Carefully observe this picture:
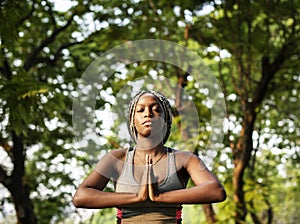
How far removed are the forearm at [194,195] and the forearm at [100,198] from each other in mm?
161

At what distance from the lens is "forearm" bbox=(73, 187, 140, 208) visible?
3277mm

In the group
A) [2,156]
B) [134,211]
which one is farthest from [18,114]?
[2,156]

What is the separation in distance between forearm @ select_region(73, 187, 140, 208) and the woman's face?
16.1 inches

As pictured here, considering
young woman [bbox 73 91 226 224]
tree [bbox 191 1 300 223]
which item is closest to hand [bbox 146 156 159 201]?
young woman [bbox 73 91 226 224]

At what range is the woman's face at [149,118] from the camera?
346 cm

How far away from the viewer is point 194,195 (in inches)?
128

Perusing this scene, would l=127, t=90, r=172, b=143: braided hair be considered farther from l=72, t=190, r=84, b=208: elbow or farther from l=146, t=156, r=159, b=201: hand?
l=72, t=190, r=84, b=208: elbow

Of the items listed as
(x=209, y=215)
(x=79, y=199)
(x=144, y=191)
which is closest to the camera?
(x=144, y=191)

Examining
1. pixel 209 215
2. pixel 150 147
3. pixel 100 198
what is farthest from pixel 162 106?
pixel 209 215

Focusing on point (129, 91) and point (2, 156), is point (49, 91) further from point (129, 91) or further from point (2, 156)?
point (2, 156)

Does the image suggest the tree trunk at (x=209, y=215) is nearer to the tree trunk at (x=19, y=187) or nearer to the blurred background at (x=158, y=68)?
the blurred background at (x=158, y=68)

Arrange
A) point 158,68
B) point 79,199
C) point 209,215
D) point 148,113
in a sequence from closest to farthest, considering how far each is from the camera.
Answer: point 79,199 < point 148,113 < point 158,68 < point 209,215

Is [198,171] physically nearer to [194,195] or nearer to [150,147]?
[194,195]

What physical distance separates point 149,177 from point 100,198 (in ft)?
1.00
